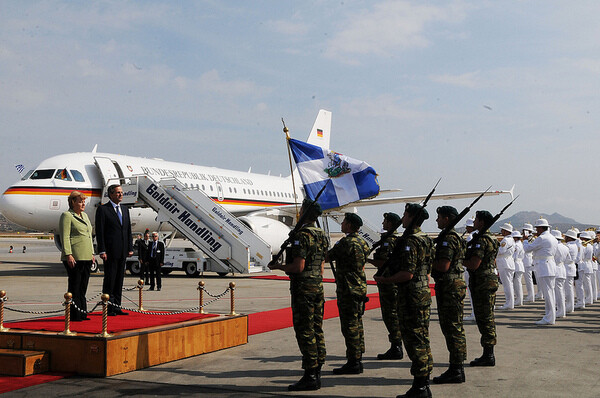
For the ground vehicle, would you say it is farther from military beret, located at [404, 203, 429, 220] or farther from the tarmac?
military beret, located at [404, 203, 429, 220]

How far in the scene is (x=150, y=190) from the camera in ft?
63.9

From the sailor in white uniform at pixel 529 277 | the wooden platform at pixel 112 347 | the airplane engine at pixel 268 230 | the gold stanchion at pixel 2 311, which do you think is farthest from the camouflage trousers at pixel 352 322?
the airplane engine at pixel 268 230

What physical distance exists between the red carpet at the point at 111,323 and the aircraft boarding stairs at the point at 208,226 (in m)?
10.1

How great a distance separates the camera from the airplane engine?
21.6 meters

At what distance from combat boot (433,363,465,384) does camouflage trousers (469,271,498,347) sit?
1.05 m

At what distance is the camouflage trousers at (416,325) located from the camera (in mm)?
5785

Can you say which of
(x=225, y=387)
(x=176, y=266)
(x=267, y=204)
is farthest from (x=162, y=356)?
(x=267, y=204)

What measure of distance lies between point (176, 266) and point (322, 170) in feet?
39.6

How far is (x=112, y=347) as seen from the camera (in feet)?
20.8

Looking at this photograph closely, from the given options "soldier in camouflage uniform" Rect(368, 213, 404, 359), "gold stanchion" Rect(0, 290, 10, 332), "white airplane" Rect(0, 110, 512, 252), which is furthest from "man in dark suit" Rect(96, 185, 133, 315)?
"white airplane" Rect(0, 110, 512, 252)

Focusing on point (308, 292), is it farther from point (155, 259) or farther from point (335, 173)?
point (155, 259)

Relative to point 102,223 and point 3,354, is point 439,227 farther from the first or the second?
point 3,354

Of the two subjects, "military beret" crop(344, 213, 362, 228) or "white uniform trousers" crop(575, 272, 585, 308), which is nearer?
"military beret" crop(344, 213, 362, 228)

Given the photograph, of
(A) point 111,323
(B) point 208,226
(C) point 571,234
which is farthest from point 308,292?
(B) point 208,226
